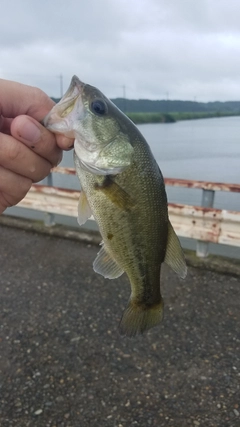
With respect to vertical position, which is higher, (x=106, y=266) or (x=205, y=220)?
(x=106, y=266)

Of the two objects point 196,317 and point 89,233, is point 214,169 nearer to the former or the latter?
point 89,233

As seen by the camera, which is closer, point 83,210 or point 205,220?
point 83,210

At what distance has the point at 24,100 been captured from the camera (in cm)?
201

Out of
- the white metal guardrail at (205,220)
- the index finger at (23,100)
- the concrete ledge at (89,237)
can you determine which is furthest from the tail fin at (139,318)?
the concrete ledge at (89,237)

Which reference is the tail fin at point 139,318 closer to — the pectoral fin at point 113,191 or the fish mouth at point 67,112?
the pectoral fin at point 113,191

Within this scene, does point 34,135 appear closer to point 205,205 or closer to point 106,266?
point 106,266

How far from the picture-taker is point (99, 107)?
1857mm

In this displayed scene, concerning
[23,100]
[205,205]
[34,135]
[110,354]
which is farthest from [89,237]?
[34,135]

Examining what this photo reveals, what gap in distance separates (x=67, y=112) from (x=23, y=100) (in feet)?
1.03

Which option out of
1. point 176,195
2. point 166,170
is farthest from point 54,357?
point 166,170

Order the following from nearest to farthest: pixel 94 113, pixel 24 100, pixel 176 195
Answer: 1. pixel 94 113
2. pixel 24 100
3. pixel 176 195

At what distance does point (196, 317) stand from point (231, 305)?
0.47 m

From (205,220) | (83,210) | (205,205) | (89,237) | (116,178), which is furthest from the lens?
(89,237)

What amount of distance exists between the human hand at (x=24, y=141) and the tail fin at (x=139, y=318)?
0.86 metres
